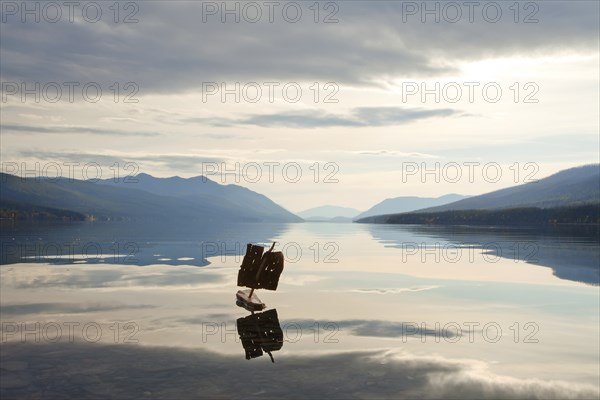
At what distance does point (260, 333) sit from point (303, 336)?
234 centimetres

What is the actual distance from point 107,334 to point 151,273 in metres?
27.2

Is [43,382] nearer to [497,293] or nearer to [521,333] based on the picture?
[521,333]

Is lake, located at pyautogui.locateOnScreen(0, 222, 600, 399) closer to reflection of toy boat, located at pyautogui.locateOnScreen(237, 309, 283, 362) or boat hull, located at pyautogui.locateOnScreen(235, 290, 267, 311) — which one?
reflection of toy boat, located at pyautogui.locateOnScreen(237, 309, 283, 362)

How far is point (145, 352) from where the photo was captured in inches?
969

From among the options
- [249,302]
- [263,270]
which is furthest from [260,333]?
[263,270]

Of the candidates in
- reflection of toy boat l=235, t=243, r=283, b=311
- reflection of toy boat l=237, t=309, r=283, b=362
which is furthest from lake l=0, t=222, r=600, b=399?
reflection of toy boat l=235, t=243, r=283, b=311

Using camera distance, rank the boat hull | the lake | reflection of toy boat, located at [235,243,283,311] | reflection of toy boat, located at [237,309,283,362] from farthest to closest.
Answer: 1. reflection of toy boat, located at [235,243,283,311]
2. the boat hull
3. reflection of toy boat, located at [237,309,283,362]
4. the lake

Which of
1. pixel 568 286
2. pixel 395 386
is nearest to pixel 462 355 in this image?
pixel 395 386

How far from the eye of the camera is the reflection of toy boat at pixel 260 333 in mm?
25484

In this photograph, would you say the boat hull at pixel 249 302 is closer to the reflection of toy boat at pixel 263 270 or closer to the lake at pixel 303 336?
the reflection of toy boat at pixel 263 270

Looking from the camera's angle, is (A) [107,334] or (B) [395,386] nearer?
(B) [395,386]

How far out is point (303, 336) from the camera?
28234mm

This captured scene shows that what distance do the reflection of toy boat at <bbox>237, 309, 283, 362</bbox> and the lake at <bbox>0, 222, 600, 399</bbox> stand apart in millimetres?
112

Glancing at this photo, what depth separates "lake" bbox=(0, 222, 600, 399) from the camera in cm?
2030
